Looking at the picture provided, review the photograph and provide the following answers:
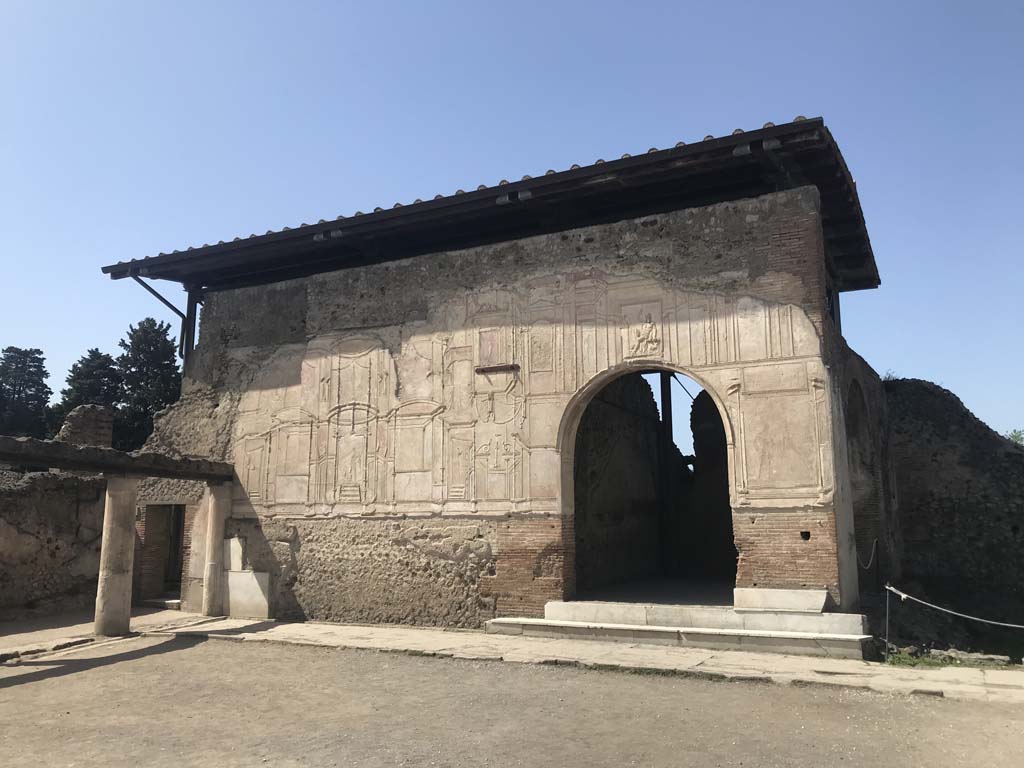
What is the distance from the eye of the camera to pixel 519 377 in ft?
33.0

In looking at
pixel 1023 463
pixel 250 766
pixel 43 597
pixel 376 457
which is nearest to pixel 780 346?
pixel 376 457

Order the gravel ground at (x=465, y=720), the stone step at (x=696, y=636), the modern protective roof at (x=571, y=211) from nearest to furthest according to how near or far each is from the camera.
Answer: the gravel ground at (x=465, y=720) → the stone step at (x=696, y=636) → the modern protective roof at (x=571, y=211)

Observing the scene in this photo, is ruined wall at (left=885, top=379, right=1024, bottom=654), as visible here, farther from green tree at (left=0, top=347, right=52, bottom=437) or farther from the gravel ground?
green tree at (left=0, top=347, right=52, bottom=437)

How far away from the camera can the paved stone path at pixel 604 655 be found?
645cm

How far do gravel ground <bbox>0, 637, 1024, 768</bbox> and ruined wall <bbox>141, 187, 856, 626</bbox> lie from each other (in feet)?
7.51

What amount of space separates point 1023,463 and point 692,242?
8651 millimetres

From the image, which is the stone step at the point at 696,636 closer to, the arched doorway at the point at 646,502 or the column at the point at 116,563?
the arched doorway at the point at 646,502

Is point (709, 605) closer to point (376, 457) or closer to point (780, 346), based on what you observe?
point (780, 346)

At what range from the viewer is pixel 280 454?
37.8 feet

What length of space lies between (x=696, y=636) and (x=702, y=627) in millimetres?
193

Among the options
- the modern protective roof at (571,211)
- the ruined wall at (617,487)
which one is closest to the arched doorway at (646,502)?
the ruined wall at (617,487)

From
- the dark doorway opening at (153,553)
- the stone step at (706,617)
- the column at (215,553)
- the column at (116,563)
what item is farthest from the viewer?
the dark doorway opening at (153,553)

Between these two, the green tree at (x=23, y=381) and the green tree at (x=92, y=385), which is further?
the green tree at (x=23, y=381)

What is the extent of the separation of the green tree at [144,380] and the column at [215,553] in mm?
14412
